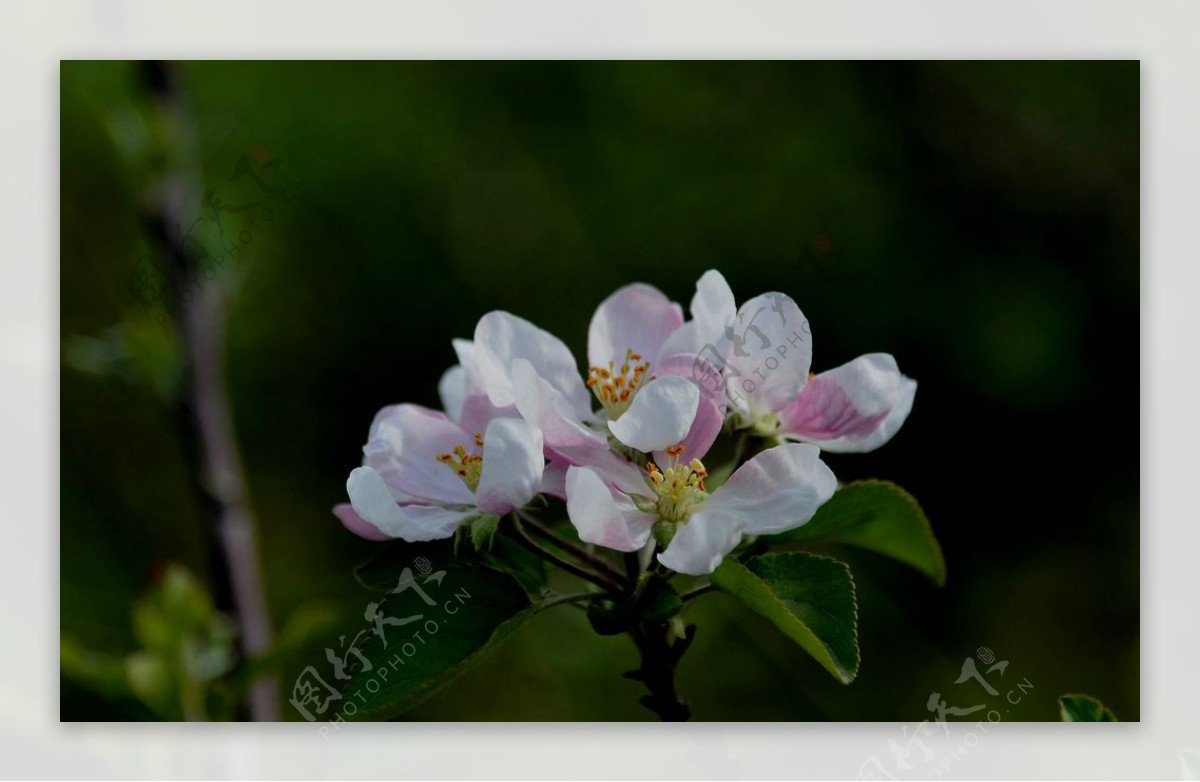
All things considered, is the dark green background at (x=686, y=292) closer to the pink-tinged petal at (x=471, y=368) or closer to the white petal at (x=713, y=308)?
the pink-tinged petal at (x=471, y=368)

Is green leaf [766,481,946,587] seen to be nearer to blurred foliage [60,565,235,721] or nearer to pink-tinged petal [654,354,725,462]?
pink-tinged petal [654,354,725,462]

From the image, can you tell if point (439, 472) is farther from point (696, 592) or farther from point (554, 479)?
point (696, 592)

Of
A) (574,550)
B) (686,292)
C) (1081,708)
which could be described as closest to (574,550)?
(574,550)

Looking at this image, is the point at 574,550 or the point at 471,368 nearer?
the point at 574,550

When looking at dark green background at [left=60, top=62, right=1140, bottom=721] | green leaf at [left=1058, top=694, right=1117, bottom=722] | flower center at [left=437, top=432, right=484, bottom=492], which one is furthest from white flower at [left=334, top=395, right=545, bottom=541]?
dark green background at [left=60, top=62, right=1140, bottom=721]

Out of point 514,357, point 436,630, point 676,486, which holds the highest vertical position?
point 514,357
